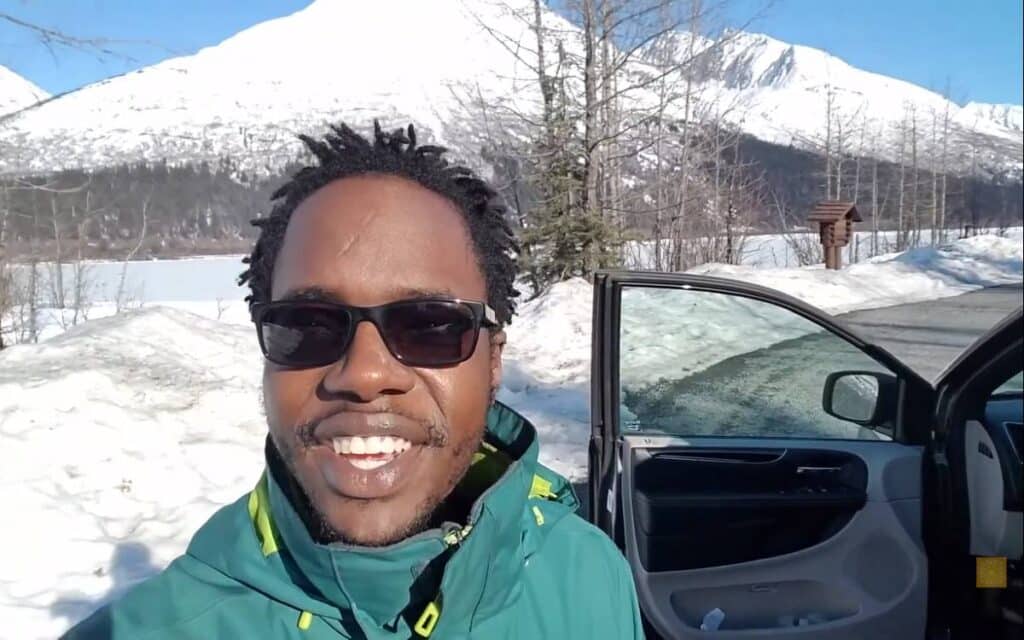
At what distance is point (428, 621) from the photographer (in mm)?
1102

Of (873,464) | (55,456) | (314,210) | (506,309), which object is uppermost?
(314,210)

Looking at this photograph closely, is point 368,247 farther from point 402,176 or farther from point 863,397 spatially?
point 863,397

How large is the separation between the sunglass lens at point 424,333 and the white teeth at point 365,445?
13 centimetres

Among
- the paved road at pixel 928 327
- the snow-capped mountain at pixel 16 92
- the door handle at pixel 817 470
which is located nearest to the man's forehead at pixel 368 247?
the door handle at pixel 817 470

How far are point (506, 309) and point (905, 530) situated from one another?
208 cm

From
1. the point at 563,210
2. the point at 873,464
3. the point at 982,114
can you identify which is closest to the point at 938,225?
the point at 982,114

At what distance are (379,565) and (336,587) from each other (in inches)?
3.0

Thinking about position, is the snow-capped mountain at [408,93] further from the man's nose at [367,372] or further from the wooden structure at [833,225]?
the man's nose at [367,372]

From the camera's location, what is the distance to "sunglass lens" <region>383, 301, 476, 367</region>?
1.11 m

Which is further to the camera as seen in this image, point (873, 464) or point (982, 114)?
point (982, 114)

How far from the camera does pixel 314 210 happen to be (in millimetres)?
1146

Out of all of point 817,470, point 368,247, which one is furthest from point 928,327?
point 368,247

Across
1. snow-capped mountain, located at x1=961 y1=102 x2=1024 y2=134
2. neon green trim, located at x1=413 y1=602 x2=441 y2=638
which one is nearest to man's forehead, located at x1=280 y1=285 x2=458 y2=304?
neon green trim, located at x1=413 y1=602 x2=441 y2=638

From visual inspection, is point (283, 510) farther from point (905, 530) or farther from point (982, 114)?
point (982, 114)
